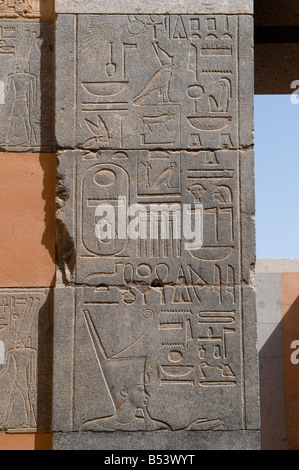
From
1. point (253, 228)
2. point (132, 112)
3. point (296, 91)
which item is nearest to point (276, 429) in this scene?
point (296, 91)

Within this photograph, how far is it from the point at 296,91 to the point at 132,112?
213cm

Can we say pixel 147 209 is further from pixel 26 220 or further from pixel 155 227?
pixel 26 220

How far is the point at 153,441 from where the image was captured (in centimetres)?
361

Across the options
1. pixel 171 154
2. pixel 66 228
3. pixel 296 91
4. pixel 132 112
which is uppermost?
pixel 296 91

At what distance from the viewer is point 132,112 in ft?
12.7

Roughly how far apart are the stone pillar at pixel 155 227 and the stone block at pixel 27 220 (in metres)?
0.12

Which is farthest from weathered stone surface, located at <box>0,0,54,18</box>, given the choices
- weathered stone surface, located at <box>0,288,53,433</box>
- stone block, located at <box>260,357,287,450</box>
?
stone block, located at <box>260,357,287,450</box>

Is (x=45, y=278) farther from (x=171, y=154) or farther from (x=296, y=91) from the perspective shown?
(x=296, y=91)

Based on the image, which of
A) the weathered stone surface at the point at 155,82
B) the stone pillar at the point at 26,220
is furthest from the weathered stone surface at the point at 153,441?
the weathered stone surface at the point at 155,82

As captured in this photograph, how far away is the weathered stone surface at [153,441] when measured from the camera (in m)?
3.61

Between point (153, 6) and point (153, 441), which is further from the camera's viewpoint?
point (153, 6)

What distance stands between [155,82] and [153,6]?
0.47 m

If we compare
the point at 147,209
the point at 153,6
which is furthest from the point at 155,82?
the point at 147,209

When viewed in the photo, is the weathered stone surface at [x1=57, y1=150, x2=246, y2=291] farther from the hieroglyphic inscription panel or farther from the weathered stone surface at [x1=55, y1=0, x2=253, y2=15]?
the weathered stone surface at [x1=55, y1=0, x2=253, y2=15]
